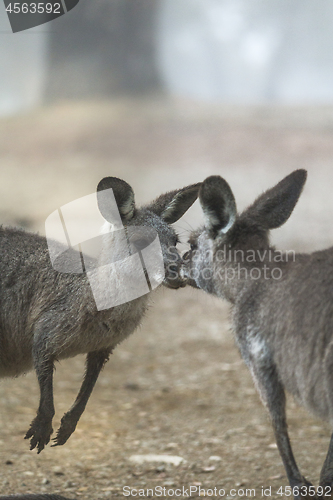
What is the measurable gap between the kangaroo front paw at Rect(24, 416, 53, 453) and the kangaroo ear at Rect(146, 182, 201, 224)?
6.00 feet

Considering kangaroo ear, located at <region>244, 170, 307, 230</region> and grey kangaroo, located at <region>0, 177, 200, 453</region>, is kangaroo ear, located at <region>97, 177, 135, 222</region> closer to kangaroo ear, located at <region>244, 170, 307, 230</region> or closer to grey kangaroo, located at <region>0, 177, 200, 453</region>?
grey kangaroo, located at <region>0, 177, 200, 453</region>

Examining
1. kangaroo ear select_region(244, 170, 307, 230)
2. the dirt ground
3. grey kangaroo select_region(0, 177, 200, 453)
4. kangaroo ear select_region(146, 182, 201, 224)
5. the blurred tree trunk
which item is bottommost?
the dirt ground

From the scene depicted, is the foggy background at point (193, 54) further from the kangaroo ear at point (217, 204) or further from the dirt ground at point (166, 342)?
the kangaroo ear at point (217, 204)

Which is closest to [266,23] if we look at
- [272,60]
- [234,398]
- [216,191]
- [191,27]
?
[272,60]

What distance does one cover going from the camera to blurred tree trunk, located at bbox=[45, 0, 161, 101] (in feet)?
22.1

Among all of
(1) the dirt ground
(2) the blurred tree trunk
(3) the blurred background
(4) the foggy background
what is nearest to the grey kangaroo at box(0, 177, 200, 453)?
(1) the dirt ground

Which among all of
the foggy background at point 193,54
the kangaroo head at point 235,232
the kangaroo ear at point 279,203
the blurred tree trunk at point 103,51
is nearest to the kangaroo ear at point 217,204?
the kangaroo head at point 235,232

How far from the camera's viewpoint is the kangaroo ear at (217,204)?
356 centimetres

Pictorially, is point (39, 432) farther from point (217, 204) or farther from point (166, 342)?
point (166, 342)

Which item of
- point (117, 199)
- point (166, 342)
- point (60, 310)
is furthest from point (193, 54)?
point (60, 310)

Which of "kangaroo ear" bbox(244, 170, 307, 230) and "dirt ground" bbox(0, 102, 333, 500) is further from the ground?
"kangaroo ear" bbox(244, 170, 307, 230)

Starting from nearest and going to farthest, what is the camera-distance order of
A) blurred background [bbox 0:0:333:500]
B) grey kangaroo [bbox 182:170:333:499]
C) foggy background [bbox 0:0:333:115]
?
1. grey kangaroo [bbox 182:170:333:499]
2. blurred background [bbox 0:0:333:500]
3. foggy background [bbox 0:0:333:115]

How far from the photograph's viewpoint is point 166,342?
991cm

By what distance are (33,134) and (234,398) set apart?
16.3ft
